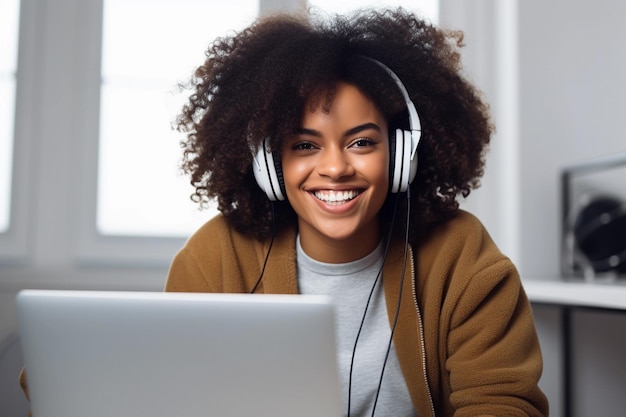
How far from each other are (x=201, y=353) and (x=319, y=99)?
21.5 inches

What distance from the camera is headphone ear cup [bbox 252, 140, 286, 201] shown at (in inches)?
43.3

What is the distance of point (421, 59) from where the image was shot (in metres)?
1.16

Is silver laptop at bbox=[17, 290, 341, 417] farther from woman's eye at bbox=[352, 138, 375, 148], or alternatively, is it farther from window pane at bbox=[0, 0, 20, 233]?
window pane at bbox=[0, 0, 20, 233]

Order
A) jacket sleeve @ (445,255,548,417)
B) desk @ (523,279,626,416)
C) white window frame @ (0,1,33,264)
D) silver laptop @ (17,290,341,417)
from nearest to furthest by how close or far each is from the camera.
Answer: silver laptop @ (17,290,341,417)
jacket sleeve @ (445,255,548,417)
desk @ (523,279,626,416)
white window frame @ (0,1,33,264)

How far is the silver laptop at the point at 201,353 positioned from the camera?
24.7 inches

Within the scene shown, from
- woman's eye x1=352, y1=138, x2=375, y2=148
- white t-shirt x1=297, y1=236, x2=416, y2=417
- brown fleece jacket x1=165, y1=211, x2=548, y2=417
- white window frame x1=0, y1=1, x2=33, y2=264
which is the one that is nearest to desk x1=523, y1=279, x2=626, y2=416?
brown fleece jacket x1=165, y1=211, x2=548, y2=417

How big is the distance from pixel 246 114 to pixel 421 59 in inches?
12.6

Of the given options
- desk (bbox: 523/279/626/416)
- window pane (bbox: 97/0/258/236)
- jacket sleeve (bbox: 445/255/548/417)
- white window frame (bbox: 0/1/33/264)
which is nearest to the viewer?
jacket sleeve (bbox: 445/255/548/417)

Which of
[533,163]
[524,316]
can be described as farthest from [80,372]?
[533,163]

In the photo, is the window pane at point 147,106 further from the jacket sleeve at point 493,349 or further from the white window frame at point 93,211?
the jacket sleeve at point 493,349

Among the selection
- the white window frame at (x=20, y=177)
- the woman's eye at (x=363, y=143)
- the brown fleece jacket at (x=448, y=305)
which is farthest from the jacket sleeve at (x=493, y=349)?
the white window frame at (x=20, y=177)

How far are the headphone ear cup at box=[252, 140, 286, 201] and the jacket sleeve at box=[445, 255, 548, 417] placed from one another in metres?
0.35

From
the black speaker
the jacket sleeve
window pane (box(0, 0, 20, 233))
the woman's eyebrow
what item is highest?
window pane (box(0, 0, 20, 233))

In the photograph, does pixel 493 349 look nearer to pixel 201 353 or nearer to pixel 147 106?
pixel 201 353
